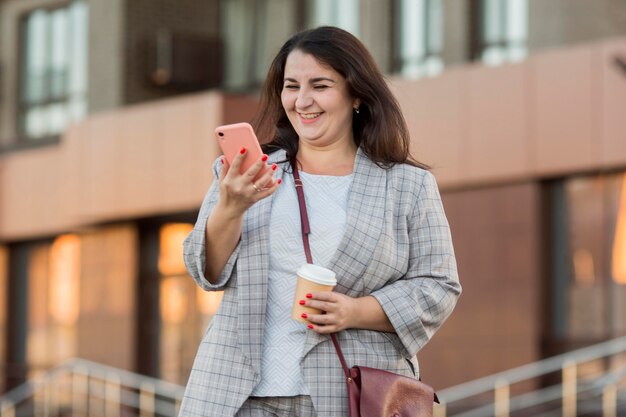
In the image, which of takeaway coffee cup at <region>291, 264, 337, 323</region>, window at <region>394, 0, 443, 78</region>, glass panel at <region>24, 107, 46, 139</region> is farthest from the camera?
glass panel at <region>24, 107, 46, 139</region>

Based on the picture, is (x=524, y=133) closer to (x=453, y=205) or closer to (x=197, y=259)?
(x=453, y=205)

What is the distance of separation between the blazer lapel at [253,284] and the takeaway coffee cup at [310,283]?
15 centimetres

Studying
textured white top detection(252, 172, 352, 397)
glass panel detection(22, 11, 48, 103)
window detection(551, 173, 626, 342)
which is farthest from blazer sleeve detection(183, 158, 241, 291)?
glass panel detection(22, 11, 48, 103)

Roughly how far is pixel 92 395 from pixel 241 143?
17204 mm

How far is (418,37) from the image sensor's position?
63.2 feet

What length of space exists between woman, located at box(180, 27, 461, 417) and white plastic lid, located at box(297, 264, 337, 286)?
0.14 feet

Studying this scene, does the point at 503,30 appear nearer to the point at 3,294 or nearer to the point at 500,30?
the point at 500,30

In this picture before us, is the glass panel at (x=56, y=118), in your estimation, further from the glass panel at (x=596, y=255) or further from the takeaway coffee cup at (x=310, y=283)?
the takeaway coffee cup at (x=310, y=283)

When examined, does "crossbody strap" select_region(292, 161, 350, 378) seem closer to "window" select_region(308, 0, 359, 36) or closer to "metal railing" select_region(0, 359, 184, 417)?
"metal railing" select_region(0, 359, 184, 417)

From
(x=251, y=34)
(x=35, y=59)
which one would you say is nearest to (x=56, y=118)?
(x=35, y=59)

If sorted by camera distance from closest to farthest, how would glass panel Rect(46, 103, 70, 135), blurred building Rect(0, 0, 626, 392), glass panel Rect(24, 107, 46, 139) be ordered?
blurred building Rect(0, 0, 626, 392) → glass panel Rect(46, 103, 70, 135) → glass panel Rect(24, 107, 46, 139)

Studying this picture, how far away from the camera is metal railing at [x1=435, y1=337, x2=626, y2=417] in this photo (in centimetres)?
1409

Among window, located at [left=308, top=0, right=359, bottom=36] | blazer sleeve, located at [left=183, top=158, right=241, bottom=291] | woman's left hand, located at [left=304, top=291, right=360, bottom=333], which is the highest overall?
window, located at [left=308, top=0, right=359, bottom=36]

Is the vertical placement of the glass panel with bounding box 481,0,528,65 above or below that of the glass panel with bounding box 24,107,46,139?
above
